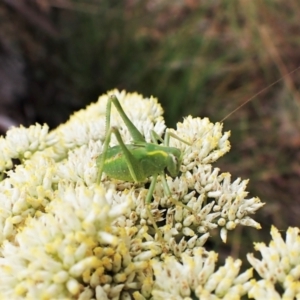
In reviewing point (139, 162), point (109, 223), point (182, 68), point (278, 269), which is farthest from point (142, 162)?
point (182, 68)

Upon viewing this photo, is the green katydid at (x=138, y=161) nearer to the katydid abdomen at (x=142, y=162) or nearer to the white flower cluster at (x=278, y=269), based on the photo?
the katydid abdomen at (x=142, y=162)

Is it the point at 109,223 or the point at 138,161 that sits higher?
the point at 138,161

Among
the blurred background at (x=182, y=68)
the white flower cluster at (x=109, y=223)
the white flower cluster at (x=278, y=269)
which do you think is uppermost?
the blurred background at (x=182, y=68)

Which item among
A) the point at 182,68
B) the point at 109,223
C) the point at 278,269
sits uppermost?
the point at 182,68

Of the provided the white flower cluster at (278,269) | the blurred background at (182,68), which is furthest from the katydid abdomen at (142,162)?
the blurred background at (182,68)

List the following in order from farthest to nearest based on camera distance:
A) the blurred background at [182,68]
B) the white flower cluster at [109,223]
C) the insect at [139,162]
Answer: the blurred background at [182,68], the insect at [139,162], the white flower cluster at [109,223]

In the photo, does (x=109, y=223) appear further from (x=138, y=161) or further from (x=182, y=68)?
(x=182, y=68)
